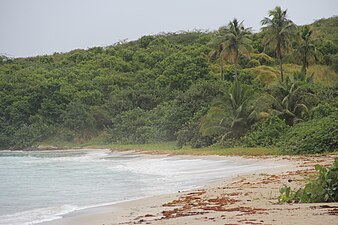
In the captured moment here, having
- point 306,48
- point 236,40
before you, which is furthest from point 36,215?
point 306,48

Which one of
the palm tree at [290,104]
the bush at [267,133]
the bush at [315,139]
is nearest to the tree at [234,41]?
the palm tree at [290,104]

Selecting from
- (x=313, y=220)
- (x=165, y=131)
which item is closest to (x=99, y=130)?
(x=165, y=131)

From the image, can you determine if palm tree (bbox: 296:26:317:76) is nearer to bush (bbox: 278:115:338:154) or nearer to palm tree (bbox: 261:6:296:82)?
palm tree (bbox: 261:6:296:82)

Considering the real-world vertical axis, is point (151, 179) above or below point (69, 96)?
below

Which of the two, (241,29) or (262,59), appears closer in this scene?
(241,29)

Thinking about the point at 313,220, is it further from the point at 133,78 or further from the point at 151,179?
the point at 133,78

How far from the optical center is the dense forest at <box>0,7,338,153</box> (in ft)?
104

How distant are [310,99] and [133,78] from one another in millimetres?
41798

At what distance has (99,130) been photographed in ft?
212

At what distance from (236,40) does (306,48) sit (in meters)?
8.72

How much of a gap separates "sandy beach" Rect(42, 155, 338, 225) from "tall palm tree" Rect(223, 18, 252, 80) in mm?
28961

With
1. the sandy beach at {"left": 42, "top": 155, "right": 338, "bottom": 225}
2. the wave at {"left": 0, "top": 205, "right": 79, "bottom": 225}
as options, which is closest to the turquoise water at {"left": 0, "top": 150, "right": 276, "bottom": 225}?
the wave at {"left": 0, "top": 205, "right": 79, "bottom": 225}

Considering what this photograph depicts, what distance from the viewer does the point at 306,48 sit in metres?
46.9

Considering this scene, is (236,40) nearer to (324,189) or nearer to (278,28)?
(278,28)
